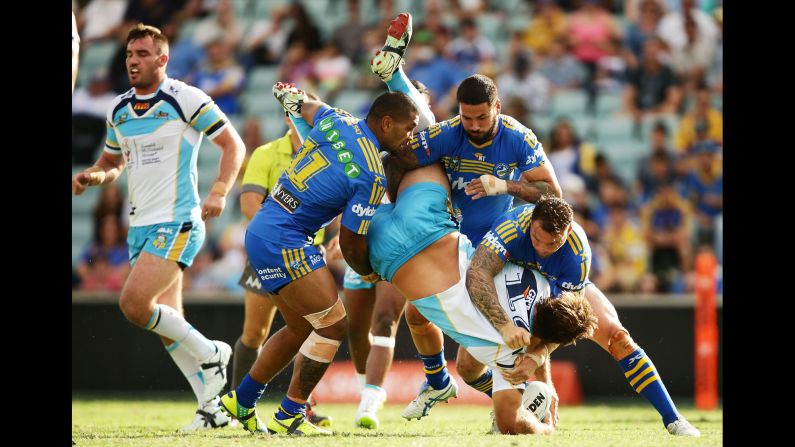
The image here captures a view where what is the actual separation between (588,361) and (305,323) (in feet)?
17.2

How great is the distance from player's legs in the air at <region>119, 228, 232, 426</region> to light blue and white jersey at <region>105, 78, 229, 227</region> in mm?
116

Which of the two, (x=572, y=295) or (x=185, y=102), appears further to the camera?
(x=185, y=102)

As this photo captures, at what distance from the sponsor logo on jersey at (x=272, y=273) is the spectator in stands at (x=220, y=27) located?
35.9 ft

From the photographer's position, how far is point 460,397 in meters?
10.9

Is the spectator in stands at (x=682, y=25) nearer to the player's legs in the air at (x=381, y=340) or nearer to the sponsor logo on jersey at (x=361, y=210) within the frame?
the player's legs in the air at (x=381, y=340)

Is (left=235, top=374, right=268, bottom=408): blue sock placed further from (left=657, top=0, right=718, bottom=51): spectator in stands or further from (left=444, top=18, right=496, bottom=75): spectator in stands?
(left=657, top=0, right=718, bottom=51): spectator in stands

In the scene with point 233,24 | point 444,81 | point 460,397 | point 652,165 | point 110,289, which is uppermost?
point 233,24

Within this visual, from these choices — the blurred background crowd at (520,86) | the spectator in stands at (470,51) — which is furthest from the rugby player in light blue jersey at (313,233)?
the spectator in stands at (470,51)

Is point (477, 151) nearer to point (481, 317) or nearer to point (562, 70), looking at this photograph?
point (481, 317)

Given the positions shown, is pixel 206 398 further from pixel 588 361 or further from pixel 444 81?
pixel 444 81

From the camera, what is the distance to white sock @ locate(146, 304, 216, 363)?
23.6ft
